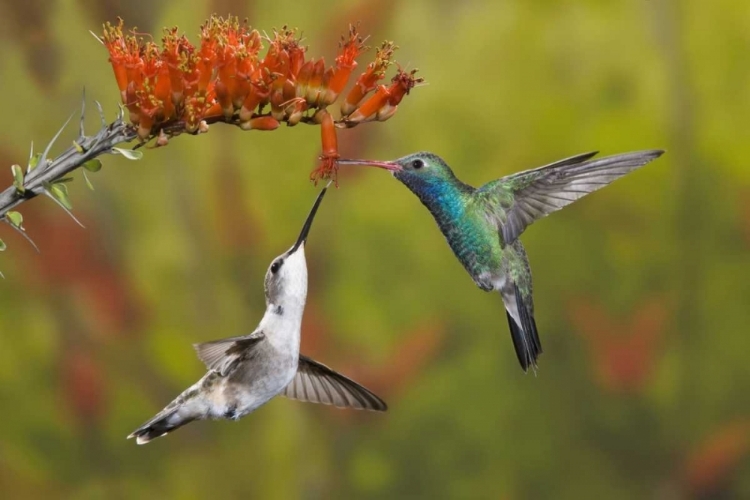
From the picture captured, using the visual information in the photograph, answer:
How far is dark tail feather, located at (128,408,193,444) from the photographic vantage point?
83cm

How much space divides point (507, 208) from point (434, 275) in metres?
1.32

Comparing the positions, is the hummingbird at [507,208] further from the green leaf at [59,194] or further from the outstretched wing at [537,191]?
the green leaf at [59,194]

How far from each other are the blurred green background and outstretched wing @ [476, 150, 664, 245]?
123cm

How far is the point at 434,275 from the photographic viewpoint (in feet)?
7.37

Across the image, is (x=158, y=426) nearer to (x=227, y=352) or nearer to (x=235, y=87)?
(x=227, y=352)

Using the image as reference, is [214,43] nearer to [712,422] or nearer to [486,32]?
[486,32]

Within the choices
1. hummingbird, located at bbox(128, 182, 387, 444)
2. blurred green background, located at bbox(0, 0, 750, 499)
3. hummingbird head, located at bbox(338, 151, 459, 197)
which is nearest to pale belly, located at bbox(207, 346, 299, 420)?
hummingbird, located at bbox(128, 182, 387, 444)

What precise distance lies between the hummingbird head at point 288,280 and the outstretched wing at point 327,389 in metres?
0.17

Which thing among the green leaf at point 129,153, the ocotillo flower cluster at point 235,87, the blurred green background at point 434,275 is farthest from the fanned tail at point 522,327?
the blurred green background at point 434,275

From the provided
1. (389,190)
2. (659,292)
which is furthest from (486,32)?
(659,292)

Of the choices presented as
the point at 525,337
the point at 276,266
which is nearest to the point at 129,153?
the point at 276,266

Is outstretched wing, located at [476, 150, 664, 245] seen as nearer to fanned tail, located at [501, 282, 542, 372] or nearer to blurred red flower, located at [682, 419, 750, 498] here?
fanned tail, located at [501, 282, 542, 372]

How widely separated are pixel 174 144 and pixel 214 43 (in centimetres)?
150

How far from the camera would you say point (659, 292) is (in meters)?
2.31
